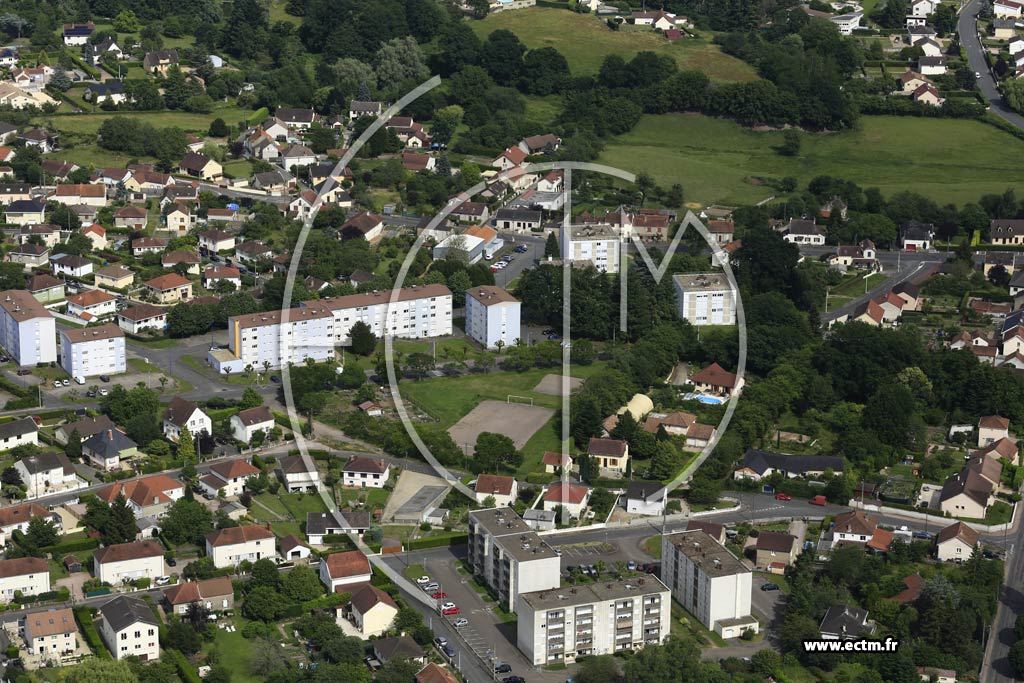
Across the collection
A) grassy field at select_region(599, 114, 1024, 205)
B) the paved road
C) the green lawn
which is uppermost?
the paved road

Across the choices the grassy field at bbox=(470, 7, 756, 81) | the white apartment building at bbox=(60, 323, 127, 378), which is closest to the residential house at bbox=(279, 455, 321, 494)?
the white apartment building at bbox=(60, 323, 127, 378)

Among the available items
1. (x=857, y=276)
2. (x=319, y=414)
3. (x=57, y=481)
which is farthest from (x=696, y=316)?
(x=57, y=481)

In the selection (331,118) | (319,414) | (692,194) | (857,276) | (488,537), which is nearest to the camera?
(488,537)

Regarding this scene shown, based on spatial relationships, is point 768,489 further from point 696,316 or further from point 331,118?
point 331,118

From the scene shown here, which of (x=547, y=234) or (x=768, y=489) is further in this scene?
(x=547, y=234)

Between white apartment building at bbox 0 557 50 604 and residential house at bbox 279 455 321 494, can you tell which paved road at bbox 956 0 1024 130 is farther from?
white apartment building at bbox 0 557 50 604
